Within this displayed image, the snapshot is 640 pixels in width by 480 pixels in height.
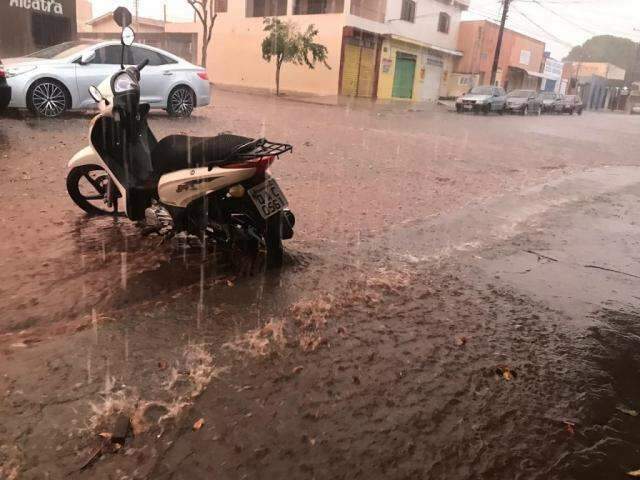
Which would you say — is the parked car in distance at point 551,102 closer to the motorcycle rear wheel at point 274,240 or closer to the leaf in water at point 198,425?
the motorcycle rear wheel at point 274,240

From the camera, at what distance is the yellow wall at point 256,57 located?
28656mm

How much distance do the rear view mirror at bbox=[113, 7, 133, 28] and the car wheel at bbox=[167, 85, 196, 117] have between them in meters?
6.91

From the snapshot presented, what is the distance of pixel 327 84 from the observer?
96.1 ft

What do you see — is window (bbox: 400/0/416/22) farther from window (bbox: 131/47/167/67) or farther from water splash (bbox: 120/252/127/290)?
water splash (bbox: 120/252/127/290)

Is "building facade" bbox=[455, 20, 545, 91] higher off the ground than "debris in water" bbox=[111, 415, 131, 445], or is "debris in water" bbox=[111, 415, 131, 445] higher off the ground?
"building facade" bbox=[455, 20, 545, 91]

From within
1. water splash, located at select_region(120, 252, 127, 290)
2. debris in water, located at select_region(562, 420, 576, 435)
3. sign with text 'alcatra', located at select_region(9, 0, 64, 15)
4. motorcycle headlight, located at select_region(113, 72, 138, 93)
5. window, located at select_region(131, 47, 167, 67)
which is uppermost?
sign with text 'alcatra', located at select_region(9, 0, 64, 15)

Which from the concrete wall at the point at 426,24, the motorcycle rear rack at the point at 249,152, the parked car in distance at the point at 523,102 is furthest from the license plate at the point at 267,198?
the concrete wall at the point at 426,24

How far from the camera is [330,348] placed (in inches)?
120

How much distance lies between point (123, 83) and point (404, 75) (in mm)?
32626

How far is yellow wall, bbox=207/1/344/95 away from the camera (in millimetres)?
28656

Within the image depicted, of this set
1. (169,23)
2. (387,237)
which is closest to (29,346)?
(387,237)

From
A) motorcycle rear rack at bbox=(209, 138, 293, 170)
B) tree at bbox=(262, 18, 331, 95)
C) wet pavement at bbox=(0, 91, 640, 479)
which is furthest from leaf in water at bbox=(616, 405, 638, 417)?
tree at bbox=(262, 18, 331, 95)

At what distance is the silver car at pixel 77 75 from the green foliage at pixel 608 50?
86813 mm

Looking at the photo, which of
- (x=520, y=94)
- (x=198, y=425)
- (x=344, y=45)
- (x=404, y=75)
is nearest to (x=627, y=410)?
(x=198, y=425)
